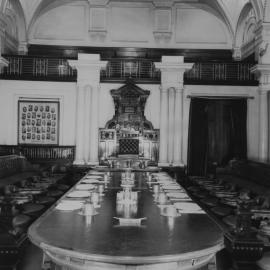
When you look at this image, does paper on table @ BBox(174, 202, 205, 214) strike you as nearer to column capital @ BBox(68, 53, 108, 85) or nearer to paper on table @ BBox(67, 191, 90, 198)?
paper on table @ BBox(67, 191, 90, 198)

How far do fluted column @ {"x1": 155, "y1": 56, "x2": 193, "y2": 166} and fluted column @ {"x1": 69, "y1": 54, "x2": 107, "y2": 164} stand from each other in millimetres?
1715

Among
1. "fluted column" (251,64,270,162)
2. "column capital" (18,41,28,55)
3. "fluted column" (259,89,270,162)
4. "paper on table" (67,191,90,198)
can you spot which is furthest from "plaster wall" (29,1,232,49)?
"paper on table" (67,191,90,198)

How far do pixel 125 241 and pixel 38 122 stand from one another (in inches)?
349

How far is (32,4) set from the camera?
1196 centimetres

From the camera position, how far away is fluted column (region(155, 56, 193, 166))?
1086 cm

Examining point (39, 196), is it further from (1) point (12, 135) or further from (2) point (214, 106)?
(2) point (214, 106)

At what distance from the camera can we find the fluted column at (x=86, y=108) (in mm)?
10742

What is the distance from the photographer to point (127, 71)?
36.7ft

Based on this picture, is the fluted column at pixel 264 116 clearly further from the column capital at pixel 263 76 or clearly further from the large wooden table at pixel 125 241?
the large wooden table at pixel 125 241

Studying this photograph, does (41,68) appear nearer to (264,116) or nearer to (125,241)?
(264,116)

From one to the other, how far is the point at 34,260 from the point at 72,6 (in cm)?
963

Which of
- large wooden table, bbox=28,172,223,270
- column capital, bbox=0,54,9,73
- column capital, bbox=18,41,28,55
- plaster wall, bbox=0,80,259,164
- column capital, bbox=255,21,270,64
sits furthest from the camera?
column capital, bbox=18,41,28,55

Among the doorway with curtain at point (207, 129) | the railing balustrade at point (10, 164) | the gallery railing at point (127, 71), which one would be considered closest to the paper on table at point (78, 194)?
the railing balustrade at point (10, 164)

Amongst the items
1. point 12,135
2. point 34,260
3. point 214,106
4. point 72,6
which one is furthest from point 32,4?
point 34,260
